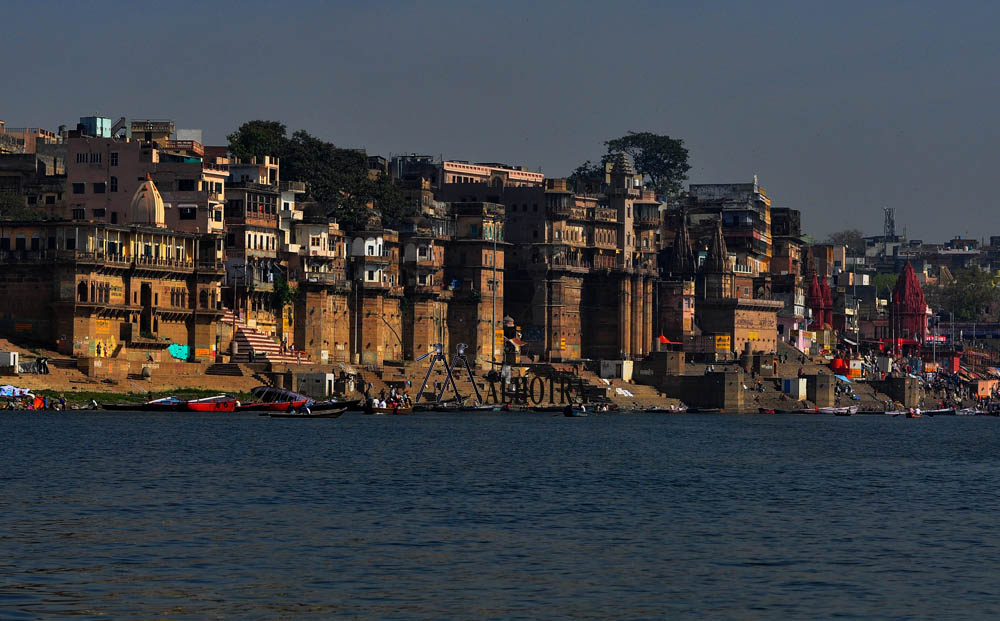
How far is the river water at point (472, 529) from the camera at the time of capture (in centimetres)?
3719

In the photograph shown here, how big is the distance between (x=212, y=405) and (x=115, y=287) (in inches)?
461

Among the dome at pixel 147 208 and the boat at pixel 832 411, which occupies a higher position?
the dome at pixel 147 208

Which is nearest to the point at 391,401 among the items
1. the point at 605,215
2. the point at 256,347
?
the point at 256,347

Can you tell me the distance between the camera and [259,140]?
149 meters

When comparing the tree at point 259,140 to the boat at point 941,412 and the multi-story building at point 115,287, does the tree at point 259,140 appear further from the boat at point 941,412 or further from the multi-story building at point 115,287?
the boat at point 941,412

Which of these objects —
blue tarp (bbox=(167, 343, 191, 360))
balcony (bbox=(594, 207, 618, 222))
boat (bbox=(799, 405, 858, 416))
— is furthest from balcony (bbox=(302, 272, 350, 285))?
boat (bbox=(799, 405, 858, 416))

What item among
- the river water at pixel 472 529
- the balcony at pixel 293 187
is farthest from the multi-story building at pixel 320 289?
the river water at pixel 472 529

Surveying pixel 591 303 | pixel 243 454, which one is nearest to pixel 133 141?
pixel 591 303

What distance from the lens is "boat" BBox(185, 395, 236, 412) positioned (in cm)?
10875

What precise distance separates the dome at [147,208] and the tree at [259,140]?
80.0 feet

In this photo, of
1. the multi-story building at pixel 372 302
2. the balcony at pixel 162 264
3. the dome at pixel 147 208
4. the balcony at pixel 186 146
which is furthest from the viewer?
the balcony at pixel 186 146

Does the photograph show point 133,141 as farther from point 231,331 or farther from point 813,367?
point 813,367

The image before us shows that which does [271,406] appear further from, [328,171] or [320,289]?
[328,171]

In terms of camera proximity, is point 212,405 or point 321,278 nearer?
point 212,405
